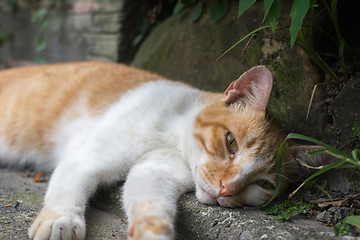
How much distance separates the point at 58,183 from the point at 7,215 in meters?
0.30

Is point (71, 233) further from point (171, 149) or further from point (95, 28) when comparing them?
point (95, 28)

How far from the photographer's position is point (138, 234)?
5.11 feet

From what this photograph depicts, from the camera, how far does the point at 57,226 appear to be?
1.69 m

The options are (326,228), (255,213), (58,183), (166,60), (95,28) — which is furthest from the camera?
(95,28)

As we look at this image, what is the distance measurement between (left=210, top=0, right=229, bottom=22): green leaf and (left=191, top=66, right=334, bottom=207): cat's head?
106 centimetres

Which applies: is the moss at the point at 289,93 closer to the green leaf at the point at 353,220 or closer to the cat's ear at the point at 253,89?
the cat's ear at the point at 253,89

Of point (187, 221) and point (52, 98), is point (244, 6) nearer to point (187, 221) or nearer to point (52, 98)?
point (187, 221)

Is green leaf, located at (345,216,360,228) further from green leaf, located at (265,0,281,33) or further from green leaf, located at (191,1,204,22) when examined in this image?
Result: green leaf, located at (191,1,204,22)

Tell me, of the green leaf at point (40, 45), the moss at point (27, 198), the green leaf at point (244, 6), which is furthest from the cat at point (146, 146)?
the green leaf at point (40, 45)

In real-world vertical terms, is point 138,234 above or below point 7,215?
above

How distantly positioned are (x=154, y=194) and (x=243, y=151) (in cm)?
53

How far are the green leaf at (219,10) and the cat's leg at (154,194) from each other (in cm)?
138

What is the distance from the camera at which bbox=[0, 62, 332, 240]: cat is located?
1839 mm

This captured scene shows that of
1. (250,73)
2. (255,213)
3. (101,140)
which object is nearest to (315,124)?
(250,73)
